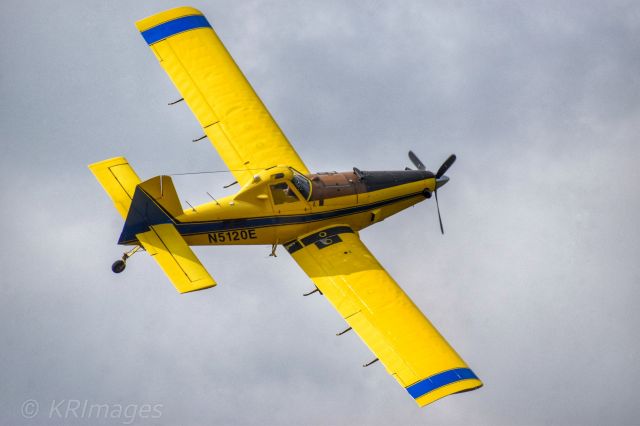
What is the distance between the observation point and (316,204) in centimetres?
3488

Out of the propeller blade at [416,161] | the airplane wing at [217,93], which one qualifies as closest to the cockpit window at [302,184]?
the airplane wing at [217,93]

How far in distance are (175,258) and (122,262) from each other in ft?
5.97

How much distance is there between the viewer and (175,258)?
31781mm

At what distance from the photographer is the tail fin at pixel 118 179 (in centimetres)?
3300

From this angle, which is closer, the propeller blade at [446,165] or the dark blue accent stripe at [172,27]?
the propeller blade at [446,165]

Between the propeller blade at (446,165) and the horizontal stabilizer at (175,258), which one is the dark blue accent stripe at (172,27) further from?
the horizontal stabilizer at (175,258)

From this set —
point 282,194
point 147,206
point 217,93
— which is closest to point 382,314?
point 282,194

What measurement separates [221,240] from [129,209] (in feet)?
8.89

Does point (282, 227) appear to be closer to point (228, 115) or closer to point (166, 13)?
point (228, 115)

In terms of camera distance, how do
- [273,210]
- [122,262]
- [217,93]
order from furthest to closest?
[217,93] < [273,210] < [122,262]

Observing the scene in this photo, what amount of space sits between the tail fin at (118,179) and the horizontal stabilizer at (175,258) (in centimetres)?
94

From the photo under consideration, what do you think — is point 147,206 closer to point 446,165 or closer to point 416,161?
point 416,161

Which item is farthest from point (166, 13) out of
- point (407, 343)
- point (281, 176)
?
point (407, 343)

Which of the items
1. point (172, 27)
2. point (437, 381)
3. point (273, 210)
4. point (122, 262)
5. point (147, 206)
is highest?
point (172, 27)
